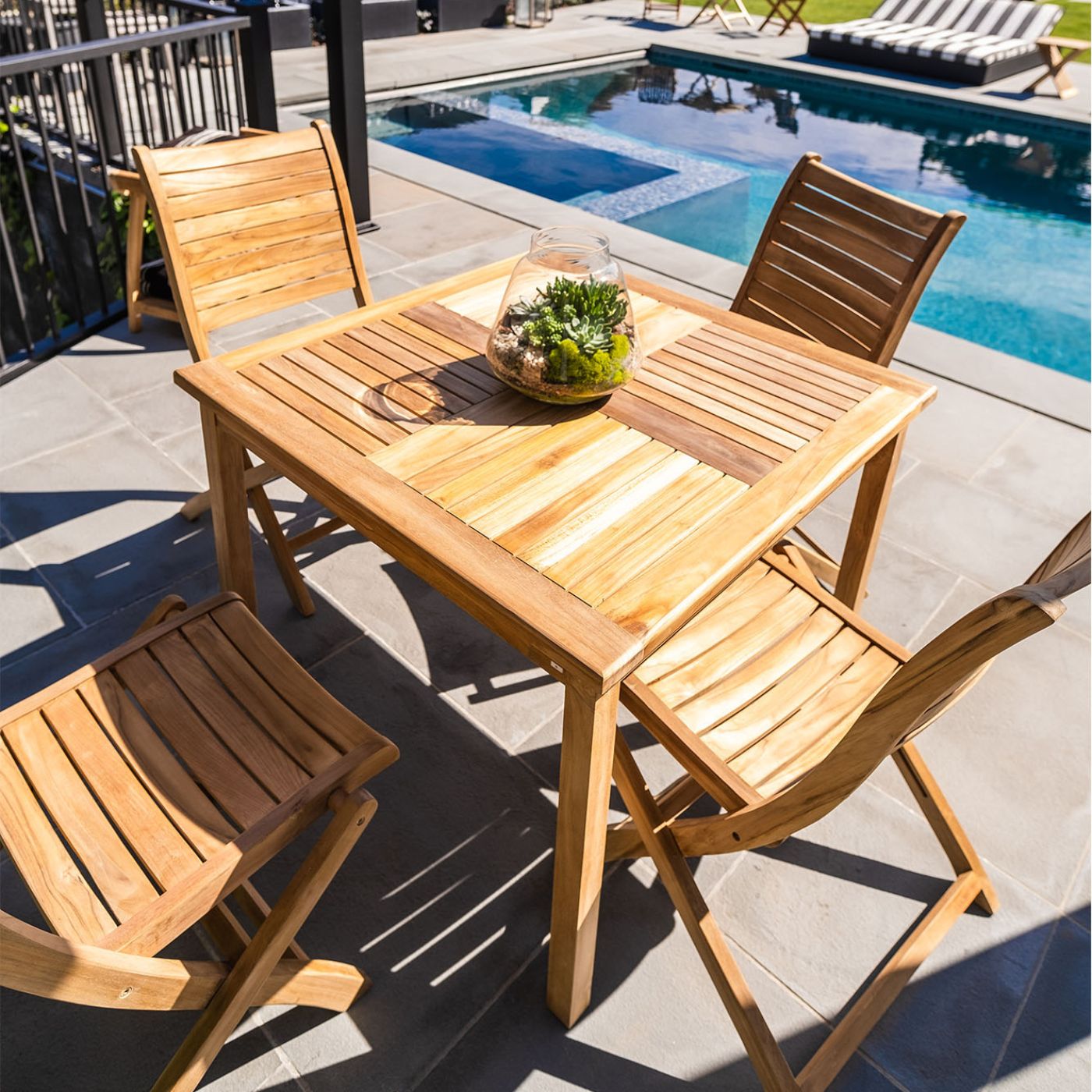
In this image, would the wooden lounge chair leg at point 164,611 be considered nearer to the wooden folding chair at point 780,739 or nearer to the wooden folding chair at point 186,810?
the wooden folding chair at point 186,810

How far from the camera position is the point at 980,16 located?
467 inches

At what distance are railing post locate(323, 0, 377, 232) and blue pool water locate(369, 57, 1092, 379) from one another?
2636 millimetres

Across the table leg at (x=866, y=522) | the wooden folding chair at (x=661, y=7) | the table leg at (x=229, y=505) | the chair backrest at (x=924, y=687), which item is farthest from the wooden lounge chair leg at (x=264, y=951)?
the wooden folding chair at (x=661, y=7)

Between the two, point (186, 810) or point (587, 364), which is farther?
point (587, 364)

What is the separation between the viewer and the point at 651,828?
1599 millimetres

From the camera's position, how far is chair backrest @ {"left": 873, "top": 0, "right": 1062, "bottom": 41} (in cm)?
1149

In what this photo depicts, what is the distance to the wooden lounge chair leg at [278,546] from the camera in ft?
7.93

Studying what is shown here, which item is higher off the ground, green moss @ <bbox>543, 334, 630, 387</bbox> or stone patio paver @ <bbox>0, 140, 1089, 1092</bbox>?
green moss @ <bbox>543, 334, 630, 387</bbox>

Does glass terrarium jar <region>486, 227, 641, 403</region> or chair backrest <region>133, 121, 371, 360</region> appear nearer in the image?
glass terrarium jar <region>486, 227, 641, 403</region>

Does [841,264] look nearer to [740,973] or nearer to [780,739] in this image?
[780,739]

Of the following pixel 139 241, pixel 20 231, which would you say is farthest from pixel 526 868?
pixel 20 231

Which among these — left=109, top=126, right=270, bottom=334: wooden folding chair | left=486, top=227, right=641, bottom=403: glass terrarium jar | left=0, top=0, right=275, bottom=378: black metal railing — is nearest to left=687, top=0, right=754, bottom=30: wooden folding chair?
left=0, top=0, right=275, bottom=378: black metal railing

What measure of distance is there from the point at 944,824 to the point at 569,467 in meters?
1.11

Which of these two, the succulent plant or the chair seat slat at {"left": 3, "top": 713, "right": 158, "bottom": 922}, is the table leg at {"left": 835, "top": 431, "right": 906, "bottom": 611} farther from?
the chair seat slat at {"left": 3, "top": 713, "right": 158, "bottom": 922}
